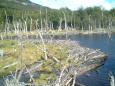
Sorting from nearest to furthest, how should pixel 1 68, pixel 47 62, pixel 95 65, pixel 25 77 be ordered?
pixel 25 77 < pixel 1 68 < pixel 47 62 < pixel 95 65

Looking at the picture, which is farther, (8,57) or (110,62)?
(110,62)

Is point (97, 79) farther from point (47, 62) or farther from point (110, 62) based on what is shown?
point (110, 62)

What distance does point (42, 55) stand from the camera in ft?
239

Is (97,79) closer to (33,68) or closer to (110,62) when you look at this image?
(33,68)

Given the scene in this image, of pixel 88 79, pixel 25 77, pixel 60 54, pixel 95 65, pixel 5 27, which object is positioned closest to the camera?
pixel 25 77

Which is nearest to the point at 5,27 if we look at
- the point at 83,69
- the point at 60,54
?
the point at 60,54

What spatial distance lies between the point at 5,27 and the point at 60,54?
119m

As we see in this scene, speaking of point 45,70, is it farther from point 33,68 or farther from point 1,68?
point 1,68


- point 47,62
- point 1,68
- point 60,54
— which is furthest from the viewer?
point 60,54

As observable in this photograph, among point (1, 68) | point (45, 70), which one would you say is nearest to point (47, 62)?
point (45, 70)

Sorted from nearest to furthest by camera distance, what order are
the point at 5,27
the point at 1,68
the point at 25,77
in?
the point at 25,77
the point at 1,68
the point at 5,27

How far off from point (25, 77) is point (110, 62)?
2949cm

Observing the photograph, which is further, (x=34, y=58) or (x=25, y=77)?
(x=34, y=58)

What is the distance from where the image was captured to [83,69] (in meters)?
64.9
